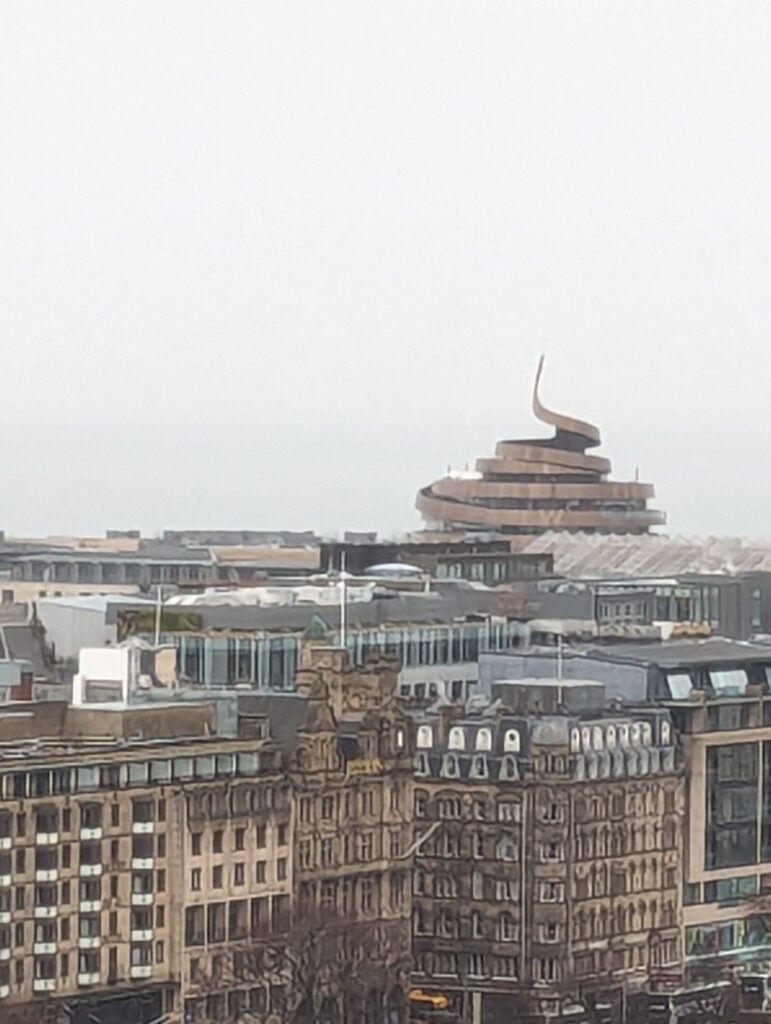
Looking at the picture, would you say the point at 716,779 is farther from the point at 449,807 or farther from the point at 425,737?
the point at 449,807

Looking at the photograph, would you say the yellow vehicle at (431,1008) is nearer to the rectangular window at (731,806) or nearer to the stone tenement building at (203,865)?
the stone tenement building at (203,865)

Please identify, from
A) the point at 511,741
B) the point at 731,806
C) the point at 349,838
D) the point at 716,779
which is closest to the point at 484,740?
the point at 511,741

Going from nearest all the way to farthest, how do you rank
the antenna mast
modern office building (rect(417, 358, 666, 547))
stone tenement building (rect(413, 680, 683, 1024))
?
1. stone tenement building (rect(413, 680, 683, 1024))
2. the antenna mast
3. modern office building (rect(417, 358, 666, 547))

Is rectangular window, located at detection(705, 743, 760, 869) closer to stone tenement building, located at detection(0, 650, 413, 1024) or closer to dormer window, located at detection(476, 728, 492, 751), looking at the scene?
dormer window, located at detection(476, 728, 492, 751)

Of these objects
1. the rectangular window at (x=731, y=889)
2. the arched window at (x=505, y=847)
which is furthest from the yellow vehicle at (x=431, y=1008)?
the rectangular window at (x=731, y=889)

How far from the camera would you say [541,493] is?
524 feet

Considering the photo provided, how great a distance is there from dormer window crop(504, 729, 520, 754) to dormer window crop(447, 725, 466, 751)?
2.22ft

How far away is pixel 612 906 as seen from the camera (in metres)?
85.3

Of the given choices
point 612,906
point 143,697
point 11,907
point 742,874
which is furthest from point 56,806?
point 742,874

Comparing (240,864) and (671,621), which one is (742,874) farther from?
(671,621)

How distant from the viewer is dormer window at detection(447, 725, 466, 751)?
8494cm

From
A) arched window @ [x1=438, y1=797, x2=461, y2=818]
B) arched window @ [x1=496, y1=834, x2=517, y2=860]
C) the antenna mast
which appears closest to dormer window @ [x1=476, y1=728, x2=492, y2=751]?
arched window @ [x1=438, y1=797, x2=461, y2=818]

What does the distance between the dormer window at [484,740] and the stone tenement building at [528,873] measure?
0.02 meters

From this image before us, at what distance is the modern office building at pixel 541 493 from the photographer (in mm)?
Result: 158250
